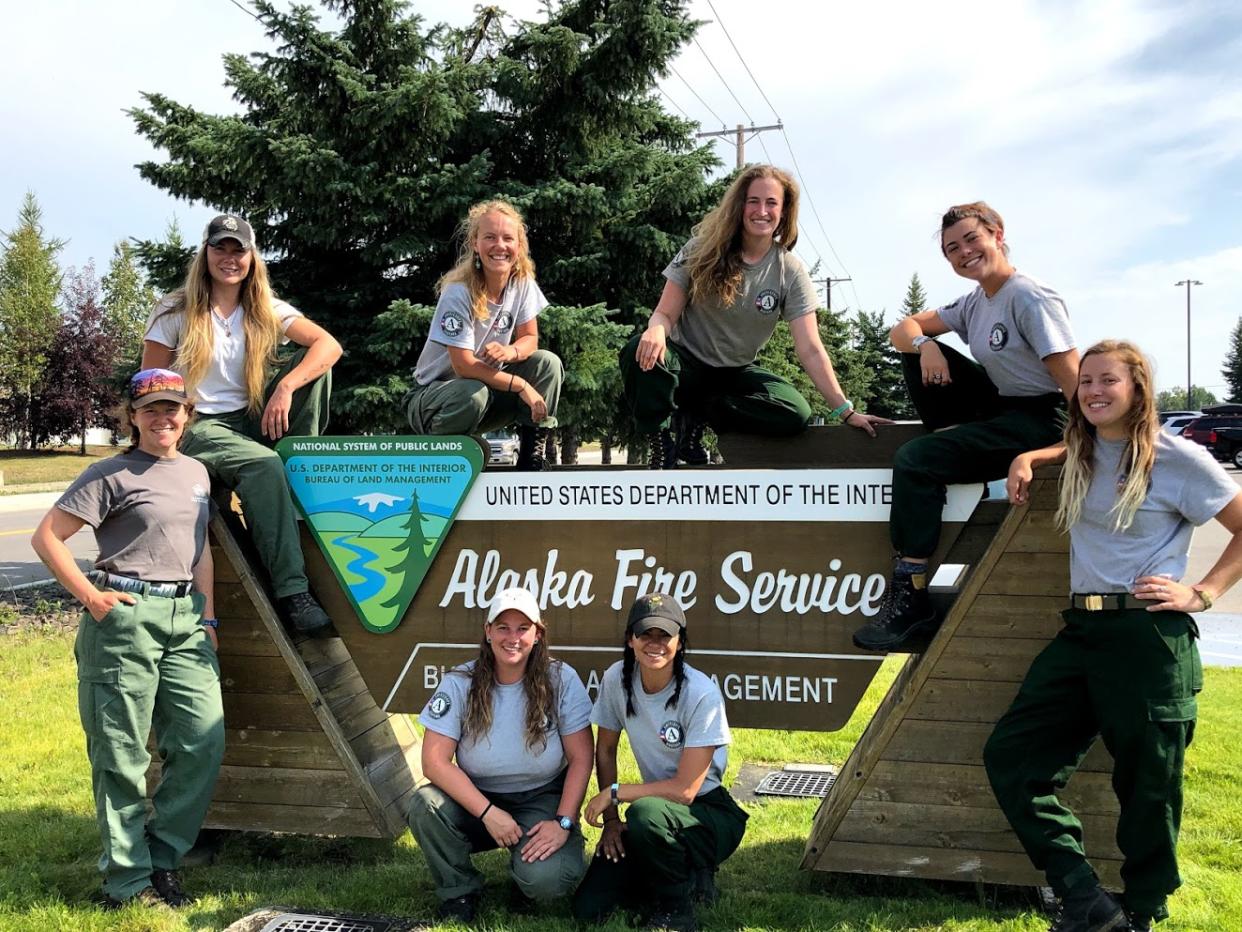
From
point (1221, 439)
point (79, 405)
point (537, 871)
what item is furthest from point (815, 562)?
point (79, 405)

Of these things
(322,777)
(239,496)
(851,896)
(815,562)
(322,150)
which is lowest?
(851,896)

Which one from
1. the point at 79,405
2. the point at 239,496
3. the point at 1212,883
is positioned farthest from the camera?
the point at 79,405

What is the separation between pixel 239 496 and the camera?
3959mm

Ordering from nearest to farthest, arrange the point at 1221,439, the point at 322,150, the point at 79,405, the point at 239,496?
the point at 239,496 → the point at 322,150 → the point at 1221,439 → the point at 79,405

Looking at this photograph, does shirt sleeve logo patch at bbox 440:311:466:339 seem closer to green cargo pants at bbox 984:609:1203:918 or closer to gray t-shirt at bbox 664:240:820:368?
gray t-shirt at bbox 664:240:820:368

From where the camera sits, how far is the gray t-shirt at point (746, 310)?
3996mm

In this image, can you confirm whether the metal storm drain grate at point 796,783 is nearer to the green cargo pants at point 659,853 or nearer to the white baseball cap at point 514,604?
the green cargo pants at point 659,853

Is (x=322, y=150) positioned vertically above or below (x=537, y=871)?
above

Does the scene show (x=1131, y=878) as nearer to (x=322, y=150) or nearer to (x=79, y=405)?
(x=322, y=150)

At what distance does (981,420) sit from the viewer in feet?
12.0

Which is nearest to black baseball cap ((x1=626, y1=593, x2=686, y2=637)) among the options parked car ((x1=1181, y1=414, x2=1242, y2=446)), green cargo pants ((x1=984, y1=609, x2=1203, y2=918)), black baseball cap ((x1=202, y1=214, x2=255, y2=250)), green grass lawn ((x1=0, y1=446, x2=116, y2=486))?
green cargo pants ((x1=984, y1=609, x2=1203, y2=918))

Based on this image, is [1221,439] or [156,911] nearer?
[156,911]

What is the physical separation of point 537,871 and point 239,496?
1923 millimetres

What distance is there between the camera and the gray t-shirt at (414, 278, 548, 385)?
4.03m
